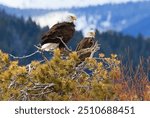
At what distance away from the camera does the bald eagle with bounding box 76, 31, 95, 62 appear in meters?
8.74

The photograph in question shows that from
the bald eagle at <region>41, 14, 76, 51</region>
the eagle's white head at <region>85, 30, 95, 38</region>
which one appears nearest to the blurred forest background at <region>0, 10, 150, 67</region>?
the eagle's white head at <region>85, 30, 95, 38</region>

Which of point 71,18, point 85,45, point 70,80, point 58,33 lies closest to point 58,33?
point 58,33

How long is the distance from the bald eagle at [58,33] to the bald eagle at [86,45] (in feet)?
0.68

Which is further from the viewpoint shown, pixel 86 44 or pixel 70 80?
pixel 86 44

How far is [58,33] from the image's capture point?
9086 millimetres

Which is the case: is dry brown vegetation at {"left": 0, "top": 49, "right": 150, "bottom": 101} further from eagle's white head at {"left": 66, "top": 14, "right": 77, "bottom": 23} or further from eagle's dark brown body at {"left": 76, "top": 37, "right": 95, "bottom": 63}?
eagle's white head at {"left": 66, "top": 14, "right": 77, "bottom": 23}

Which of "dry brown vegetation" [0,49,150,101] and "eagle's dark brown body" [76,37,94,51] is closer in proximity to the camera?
"dry brown vegetation" [0,49,150,101]

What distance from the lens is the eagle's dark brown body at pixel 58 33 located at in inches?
357

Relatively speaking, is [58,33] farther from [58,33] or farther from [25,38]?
→ [25,38]

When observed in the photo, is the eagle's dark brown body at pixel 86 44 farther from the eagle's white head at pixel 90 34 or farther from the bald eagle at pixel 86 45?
the eagle's white head at pixel 90 34

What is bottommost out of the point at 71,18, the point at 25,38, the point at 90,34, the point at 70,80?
the point at 70,80

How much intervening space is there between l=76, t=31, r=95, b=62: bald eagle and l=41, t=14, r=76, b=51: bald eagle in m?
0.21

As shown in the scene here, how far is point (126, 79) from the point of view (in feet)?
28.1

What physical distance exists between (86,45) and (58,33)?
379 millimetres
